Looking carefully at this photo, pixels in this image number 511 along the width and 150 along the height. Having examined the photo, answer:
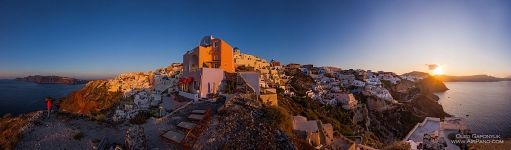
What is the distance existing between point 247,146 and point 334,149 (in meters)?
9.30

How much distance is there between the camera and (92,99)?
1307 inches

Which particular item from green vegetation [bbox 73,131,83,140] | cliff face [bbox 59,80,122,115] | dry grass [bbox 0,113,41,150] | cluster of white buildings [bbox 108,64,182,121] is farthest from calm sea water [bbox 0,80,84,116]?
green vegetation [bbox 73,131,83,140]

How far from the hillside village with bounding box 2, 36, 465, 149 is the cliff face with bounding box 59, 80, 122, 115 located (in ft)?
0.55

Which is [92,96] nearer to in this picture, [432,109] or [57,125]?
[57,125]

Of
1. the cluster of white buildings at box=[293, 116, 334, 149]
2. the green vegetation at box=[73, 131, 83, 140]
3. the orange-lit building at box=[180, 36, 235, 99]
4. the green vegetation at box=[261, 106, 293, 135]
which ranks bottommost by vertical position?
the cluster of white buildings at box=[293, 116, 334, 149]

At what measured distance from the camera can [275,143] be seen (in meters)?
6.37

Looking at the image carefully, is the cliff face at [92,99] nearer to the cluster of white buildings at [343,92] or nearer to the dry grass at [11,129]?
the dry grass at [11,129]

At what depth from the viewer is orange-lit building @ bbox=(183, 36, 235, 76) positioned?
87.0 feet

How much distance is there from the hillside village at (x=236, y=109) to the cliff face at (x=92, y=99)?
0.55 ft

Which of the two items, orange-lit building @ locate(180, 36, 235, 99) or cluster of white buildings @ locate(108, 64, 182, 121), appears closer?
orange-lit building @ locate(180, 36, 235, 99)

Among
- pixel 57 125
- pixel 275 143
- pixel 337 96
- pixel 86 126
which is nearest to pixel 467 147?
pixel 275 143

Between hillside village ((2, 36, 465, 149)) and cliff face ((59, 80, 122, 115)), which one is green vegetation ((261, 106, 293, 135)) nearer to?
hillside village ((2, 36, 465, 149))

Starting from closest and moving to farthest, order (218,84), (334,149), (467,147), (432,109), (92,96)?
(467,147), (334,149), (218,84), (92,96), (432,109)

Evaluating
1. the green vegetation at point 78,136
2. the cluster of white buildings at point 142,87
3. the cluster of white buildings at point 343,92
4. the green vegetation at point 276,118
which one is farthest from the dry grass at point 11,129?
the cluster of white buildings at point 343,92
